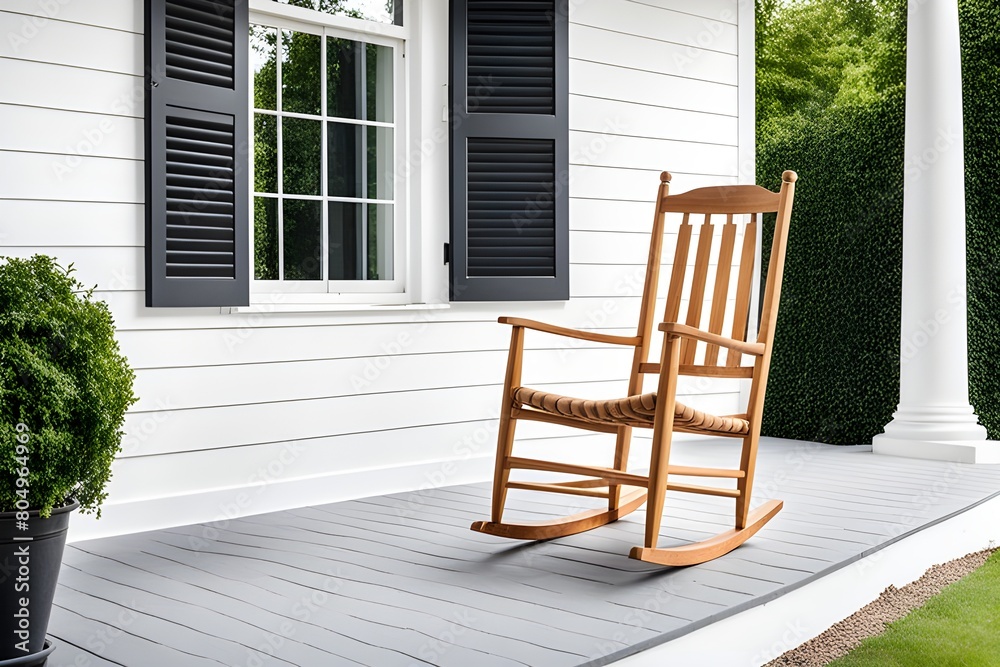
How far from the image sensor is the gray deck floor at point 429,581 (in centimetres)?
206

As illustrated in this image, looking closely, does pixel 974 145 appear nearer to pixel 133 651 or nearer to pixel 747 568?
pixel 747 568

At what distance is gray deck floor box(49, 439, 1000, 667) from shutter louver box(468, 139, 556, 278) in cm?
104

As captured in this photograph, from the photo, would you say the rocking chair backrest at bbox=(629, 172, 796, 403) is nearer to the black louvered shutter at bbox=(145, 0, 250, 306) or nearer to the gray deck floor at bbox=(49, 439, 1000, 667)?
the gray deck floor at bbox=(49, 439, 1000, 667)

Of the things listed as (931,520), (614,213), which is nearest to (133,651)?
(931,520)

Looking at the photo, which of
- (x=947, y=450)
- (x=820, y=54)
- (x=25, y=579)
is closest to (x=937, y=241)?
(x=947, y=450)

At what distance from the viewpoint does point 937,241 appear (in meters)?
4.54

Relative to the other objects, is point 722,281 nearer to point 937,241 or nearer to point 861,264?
point 937,241

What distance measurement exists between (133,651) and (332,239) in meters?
2.09

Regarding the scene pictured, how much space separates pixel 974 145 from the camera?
493 cm

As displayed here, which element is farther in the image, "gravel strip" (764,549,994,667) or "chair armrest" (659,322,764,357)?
"chair armrest" (659,322,764,357)

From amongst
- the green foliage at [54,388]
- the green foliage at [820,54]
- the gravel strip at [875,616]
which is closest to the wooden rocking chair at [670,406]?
the gravel strip at [875,616]

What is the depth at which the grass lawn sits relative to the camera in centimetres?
252

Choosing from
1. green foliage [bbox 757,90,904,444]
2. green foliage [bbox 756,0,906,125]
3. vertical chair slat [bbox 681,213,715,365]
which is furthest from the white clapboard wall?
green foliage [bbox 756,0,906,125]

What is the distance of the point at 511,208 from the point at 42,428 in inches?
100
